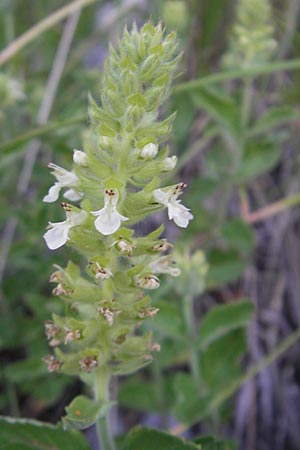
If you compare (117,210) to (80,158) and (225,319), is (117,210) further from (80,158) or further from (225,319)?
(225,319)


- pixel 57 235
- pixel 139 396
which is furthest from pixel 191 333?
pixel 57 235

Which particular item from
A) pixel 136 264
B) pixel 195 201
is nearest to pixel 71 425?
pixel 136 264

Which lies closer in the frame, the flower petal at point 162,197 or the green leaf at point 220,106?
the flower petal at point 162,197

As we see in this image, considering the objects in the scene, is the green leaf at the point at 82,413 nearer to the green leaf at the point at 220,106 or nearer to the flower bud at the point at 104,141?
the flower bud at the point at 104,141

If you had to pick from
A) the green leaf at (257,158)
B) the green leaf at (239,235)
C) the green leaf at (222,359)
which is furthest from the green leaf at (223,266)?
the green leaf at (222,359)

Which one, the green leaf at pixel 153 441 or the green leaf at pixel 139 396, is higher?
the green leaf at pixel 139 396

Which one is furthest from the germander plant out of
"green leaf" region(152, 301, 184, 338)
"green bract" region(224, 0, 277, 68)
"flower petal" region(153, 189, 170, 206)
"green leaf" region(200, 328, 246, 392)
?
"green bract" region(224, 0, 277, 68)
